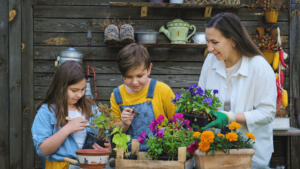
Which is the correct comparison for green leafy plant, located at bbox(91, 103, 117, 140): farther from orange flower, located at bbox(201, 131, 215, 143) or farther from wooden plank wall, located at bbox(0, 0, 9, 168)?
wooden plank wall, located at bbox(0, 0, 9, 168)

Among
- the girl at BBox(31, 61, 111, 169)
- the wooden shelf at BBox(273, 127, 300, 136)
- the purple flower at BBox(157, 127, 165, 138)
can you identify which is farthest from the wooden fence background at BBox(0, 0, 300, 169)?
the purple flower at BBox(157, 127, 165, 138)

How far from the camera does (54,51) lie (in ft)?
11.6

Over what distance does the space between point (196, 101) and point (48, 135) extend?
3.34 feet

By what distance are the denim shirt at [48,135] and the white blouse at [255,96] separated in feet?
3.35

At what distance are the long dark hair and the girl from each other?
100 centimetres

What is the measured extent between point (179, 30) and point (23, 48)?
77.5 inches

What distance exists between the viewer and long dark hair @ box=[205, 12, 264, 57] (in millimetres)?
1790

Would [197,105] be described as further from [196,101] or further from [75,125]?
[75,125]

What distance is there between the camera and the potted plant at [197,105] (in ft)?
4.56

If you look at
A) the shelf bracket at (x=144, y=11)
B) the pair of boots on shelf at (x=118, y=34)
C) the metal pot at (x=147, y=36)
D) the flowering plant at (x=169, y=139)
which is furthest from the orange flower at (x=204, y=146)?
the shelf bracket at (x=144, y=11)

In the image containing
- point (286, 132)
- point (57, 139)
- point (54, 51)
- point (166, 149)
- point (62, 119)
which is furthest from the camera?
point (54, 51)

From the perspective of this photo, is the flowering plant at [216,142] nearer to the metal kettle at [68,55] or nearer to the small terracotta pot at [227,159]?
the small terracotta pot at [227,159]

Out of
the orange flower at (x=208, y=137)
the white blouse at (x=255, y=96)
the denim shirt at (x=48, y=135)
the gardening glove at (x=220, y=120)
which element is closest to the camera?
the orange flower at (x=208, y=137)

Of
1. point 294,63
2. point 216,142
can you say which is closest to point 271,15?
point 294,63
